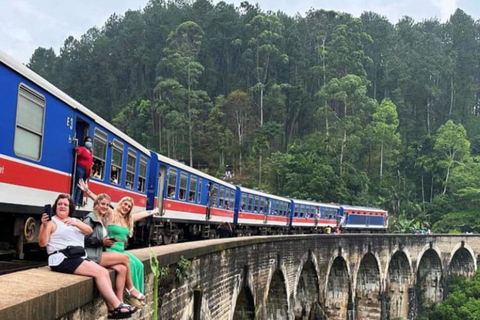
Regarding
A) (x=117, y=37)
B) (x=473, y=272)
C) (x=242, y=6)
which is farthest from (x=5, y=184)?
(x=117, y=37)

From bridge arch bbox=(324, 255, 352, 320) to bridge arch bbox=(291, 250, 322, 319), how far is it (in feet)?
11.5

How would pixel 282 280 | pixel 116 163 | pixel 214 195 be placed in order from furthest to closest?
pixel 282 280 → pixel 214 195 → pixel 116 163

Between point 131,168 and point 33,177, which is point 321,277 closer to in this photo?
point 131,168

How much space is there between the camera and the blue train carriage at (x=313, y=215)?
32844mm

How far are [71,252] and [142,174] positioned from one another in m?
8.30

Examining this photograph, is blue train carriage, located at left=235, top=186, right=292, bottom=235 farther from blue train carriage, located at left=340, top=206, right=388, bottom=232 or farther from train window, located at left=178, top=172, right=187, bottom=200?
blue train carriage, located at left=340, top=206, right=388, bottom=232

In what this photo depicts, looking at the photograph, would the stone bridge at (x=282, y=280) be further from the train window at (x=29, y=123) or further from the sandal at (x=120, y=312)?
the train window at (x=29, y=123)

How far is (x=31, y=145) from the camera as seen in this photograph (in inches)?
285

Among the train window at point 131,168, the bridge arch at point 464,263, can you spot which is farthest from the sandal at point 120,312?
the bridge arch at point 464,263

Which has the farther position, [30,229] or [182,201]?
[182,201]

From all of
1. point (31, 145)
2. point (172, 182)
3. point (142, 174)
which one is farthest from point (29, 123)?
point (172, 182)

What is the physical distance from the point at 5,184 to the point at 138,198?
256 inches

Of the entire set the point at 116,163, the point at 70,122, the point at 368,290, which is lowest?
the point at 368,290

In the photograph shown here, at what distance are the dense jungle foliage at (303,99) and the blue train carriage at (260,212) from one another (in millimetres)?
21395
